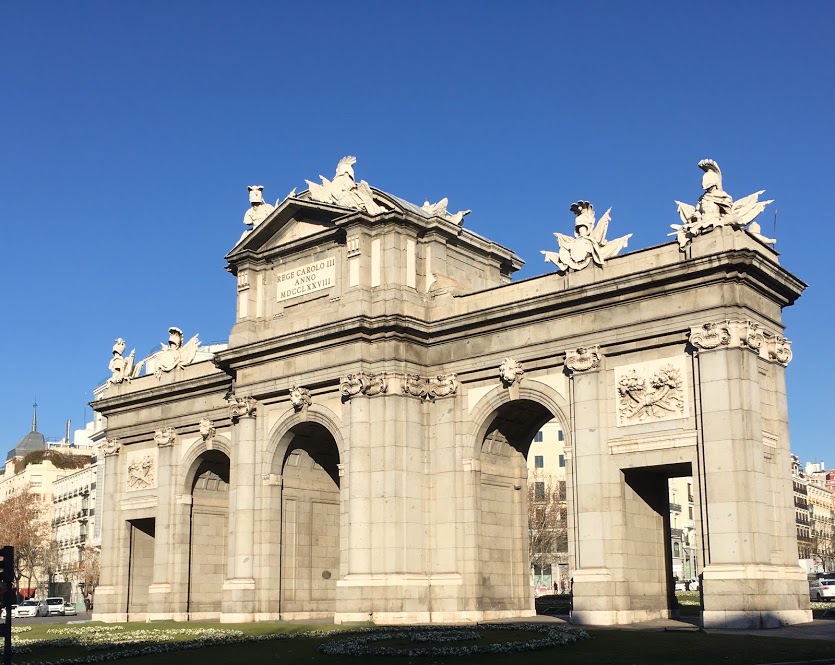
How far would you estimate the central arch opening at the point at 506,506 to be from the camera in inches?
1687

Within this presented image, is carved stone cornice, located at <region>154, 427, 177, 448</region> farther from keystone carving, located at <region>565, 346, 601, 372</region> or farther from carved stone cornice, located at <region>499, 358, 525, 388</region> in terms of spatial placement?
keystone carving, located at <region>565, 346, 601, 372</region>

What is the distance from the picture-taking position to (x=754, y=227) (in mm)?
38312

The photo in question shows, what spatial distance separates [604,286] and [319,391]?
43.5 ft

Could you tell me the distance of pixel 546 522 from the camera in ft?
312

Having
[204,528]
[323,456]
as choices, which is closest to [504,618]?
[323,456]

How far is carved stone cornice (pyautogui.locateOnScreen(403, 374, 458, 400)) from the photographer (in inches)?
1714

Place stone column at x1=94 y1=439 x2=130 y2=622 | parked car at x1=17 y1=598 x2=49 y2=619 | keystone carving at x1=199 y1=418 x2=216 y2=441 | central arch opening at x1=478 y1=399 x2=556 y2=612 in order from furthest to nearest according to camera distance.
Result: parked car at x1=17 y1=598 x2=49 y2=619 → stone column at x1=94 y1=439 x2=130 y2=622 → keystone carving at x1=199 y1=418 x2=216 y2=441 → central arch opening at x1=478 y1=399 x2=556 y2=612

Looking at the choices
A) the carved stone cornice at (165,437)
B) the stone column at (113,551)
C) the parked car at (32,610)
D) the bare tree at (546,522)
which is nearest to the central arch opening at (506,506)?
the carved stone cornice at (165,437)

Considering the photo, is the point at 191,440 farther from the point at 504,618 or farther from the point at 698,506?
the point at 698,506

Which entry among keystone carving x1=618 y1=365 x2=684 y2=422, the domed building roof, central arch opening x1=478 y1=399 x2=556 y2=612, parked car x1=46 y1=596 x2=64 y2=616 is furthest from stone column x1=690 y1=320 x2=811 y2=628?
the domed building roof

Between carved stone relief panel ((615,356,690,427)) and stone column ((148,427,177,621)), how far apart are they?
2576 cm

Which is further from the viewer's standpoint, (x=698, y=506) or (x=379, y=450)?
(x=379, y=450)

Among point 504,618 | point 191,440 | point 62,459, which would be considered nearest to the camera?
point 504,618

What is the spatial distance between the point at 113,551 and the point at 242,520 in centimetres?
1387
